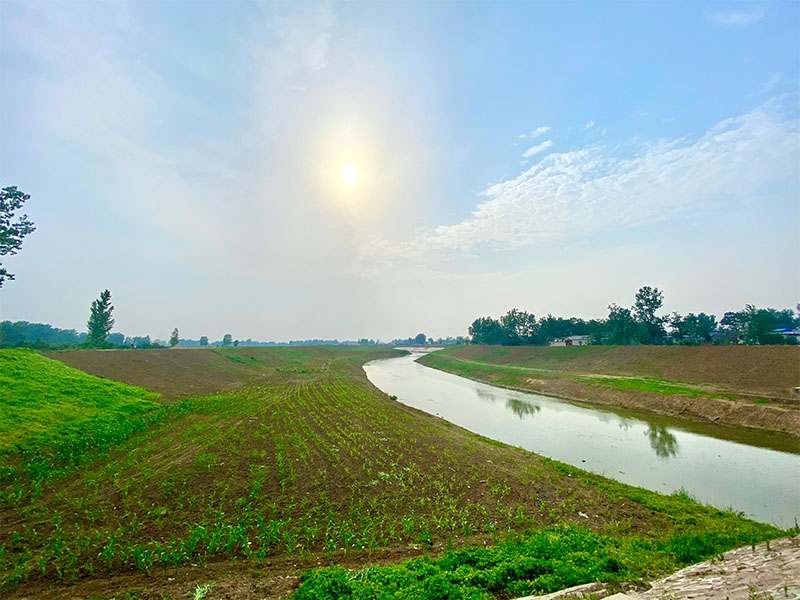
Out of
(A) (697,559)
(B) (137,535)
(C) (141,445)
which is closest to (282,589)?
(B) (137,535)

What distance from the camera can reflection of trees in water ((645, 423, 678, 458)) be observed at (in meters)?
16.8

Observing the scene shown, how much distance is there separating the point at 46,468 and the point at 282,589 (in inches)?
442

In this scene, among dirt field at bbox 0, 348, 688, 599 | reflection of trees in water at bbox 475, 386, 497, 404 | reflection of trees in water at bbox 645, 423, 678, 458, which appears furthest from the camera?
reflection of trees in water at bbox 475, 386, 497, 404

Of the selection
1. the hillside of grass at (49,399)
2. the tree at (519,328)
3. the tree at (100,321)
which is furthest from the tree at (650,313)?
the tree at (100,321)

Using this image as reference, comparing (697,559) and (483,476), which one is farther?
(483,476)

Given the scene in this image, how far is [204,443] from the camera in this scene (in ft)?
47.8

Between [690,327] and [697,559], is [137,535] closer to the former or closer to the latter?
[697,559]

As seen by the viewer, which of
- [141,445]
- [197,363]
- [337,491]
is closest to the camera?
[337,491]

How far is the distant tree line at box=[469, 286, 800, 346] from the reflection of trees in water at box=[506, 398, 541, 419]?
4033 centimetres

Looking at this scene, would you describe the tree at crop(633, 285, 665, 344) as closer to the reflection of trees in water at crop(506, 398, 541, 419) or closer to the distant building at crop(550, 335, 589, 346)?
the distant building at crop(550, 335, 589, 346)

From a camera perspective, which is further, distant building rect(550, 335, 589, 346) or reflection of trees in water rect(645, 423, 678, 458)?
distant building rect(550, 335, 589, 346)

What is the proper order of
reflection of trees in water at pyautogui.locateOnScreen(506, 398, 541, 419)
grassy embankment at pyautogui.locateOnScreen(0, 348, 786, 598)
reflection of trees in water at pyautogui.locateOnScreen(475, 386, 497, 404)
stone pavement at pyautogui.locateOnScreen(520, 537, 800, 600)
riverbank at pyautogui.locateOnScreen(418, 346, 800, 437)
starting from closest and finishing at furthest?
stone pavement at pyautogui.locateOnScreen(520, 537, 800, 600), grassy embankment at pyautogui.locateOnScreen(0, 348, 786, 598), riverbank at pyautogui.locateOnScreen(418, 346, 800, 437), reflection of trees in water at pyautogui.locateOnScreen(506, 398, 541, 419), reflection of trees in water at pyautogui.locateOnScreen(475, 386, 497, 404)

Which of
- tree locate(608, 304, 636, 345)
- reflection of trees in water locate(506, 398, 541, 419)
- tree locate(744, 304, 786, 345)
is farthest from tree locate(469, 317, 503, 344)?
reflection of trees in water locate(506, 398, 541, 419)

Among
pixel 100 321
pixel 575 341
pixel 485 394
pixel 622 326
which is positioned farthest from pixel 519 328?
pixel 100 321
